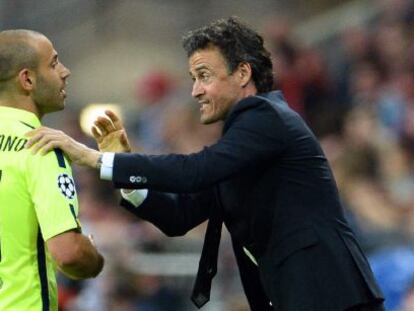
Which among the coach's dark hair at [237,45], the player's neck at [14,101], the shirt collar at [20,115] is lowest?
the shirt collar at [20,115]

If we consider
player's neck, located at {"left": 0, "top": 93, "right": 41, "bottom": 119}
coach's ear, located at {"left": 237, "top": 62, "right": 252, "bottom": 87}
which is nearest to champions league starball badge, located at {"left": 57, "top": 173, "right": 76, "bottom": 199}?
player's neck, located at {"left": 0, "top": 93, "right": 41, "bottom": 119}

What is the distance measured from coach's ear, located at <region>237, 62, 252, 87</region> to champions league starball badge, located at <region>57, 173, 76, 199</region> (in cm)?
103

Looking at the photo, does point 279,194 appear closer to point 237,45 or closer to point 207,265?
point 207,265

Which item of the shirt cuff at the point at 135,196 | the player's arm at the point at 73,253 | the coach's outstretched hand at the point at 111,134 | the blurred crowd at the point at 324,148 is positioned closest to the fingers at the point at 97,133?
the coach's outstretched hand at the point at 111,134

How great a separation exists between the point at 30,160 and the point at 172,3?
904cm

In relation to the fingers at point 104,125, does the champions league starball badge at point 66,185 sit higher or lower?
lower

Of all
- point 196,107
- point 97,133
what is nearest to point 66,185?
point 97,133

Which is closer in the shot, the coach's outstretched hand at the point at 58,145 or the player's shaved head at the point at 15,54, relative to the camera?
the coach's outstretched hand at the point at 58,145

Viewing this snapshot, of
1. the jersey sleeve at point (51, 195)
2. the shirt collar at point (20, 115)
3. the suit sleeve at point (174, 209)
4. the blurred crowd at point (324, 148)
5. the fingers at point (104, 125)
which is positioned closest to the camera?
the jersey sleeve at point (51, 195)

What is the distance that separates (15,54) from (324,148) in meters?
5.31

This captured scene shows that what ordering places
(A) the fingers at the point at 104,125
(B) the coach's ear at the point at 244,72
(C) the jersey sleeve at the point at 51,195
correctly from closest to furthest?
(C) the jersey sleeve at the point at 51,195
(B) the coach's ear at the point at 244,72
(A) the fingers at the point at 104,125

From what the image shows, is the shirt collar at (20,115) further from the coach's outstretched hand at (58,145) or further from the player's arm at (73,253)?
the player's arm at (73,253)

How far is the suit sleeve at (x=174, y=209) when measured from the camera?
6109 mm

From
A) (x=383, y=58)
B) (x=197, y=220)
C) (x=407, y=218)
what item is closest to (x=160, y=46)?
(x=383, y=58)
